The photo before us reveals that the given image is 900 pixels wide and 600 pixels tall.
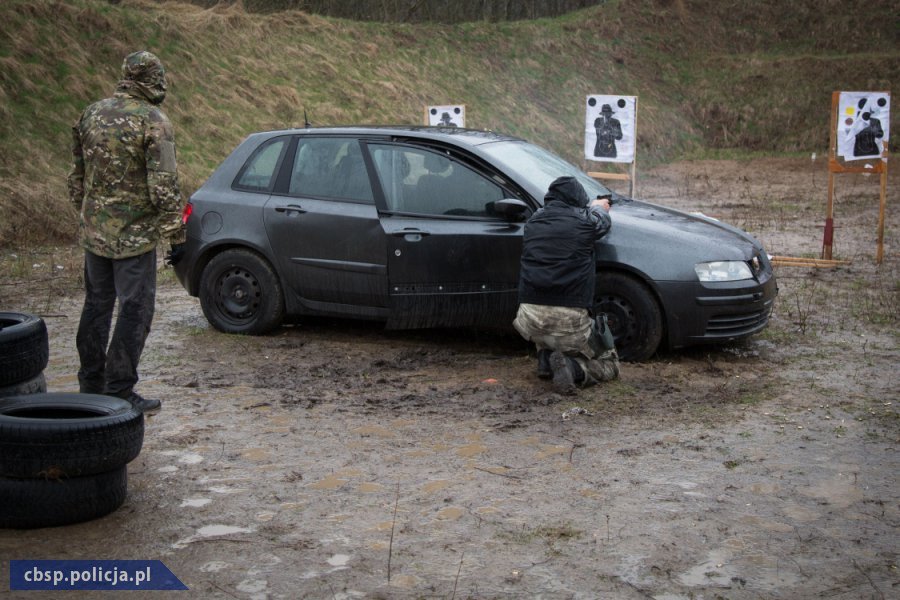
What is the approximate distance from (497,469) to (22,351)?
8.55 feet

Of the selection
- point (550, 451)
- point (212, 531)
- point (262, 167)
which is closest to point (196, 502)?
point (212, 531)

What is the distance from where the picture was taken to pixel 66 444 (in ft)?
14.9

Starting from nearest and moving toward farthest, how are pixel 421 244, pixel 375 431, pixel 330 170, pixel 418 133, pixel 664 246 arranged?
pixel 375 431 < pixel 664 246 < pixel 421 244 < pixel 418 133 < pixel 330 170

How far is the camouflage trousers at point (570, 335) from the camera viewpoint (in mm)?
6914

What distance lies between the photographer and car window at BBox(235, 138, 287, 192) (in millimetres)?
8445

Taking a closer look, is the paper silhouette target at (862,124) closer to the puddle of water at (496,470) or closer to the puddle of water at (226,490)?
the puddle of water at (496,470)

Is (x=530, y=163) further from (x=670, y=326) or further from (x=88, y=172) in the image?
(x=88, y=172)

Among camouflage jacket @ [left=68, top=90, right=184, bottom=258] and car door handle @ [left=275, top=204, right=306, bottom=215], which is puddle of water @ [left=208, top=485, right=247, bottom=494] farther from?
car door handle @ [left=275, top=204, right=306, bottom=215]

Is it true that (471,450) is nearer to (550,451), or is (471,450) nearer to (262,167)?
(550,451)

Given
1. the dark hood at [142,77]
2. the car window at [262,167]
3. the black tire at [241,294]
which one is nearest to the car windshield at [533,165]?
the car window at [262,167]

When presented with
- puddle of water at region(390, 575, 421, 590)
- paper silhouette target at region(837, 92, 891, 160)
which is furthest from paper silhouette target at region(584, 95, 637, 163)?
puddle of water at region(390, 575, 421, 590)

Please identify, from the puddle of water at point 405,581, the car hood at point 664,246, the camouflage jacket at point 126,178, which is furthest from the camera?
the car hood at point 664,246

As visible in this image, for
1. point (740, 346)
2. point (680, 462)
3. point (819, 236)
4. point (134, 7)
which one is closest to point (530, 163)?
point (740, 346)

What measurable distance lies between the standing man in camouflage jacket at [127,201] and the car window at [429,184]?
2.21 meters
